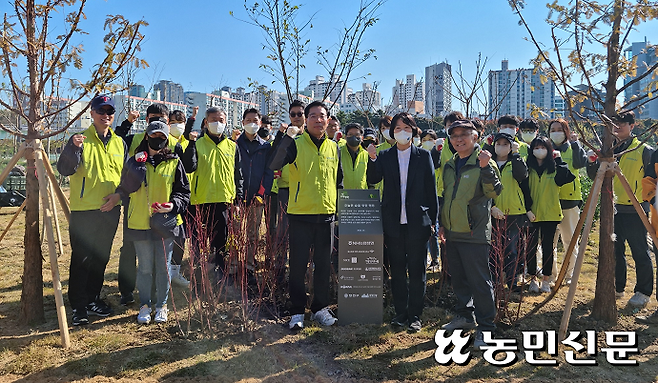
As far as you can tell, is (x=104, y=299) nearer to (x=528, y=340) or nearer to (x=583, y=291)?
(x=528, y=340)

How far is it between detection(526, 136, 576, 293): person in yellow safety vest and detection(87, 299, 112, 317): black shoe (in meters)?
4.78

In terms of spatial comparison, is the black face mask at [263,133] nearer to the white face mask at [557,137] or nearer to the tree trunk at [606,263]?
the white face mask at [557,137]

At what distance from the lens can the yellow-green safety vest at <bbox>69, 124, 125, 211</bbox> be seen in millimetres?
4152

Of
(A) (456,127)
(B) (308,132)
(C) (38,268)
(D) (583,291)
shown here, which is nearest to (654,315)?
(D) (583,291)

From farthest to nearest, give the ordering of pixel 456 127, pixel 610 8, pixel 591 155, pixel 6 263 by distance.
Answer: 1. pixel 6 263
2. pixel 591 155
3. pixel 610 8
4. pixel 456 127

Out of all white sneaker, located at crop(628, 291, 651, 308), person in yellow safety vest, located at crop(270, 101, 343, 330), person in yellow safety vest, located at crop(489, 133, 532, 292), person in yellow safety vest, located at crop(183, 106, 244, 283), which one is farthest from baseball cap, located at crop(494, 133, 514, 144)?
person in yellow safety vest, located at crop(183, 106, 244, 283)

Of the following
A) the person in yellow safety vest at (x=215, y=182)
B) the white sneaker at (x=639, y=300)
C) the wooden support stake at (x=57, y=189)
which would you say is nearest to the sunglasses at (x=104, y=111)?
the wooden support stake at (x=57, y=189)

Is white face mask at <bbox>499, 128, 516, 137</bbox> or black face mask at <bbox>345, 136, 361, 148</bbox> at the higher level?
white face mask at <bbox>499, 128, 516, 137</bbox>

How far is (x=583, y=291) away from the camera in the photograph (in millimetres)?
5613

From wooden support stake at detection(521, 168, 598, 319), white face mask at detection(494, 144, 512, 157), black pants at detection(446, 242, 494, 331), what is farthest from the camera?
white face mask at detection(494, 144, 512, 157)

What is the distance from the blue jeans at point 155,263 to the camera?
13.8 ft

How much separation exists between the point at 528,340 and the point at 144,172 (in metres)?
3.78

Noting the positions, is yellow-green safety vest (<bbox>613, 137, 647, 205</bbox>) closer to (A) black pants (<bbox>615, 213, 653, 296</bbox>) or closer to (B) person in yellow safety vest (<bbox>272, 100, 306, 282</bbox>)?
(A) black pants (<bbox>615, 213, 653, 296</bbox>)

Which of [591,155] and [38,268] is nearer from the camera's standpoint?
[38,268]
